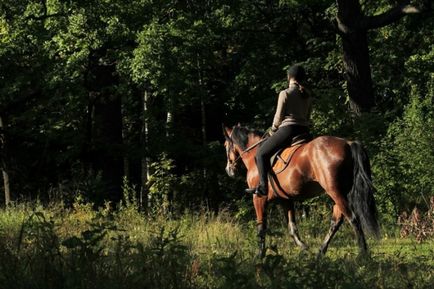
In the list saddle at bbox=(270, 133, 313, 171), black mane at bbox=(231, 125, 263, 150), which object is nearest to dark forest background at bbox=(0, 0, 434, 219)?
black mane at bbox=(231, 125, 263, 150)

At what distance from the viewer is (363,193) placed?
32.1ft

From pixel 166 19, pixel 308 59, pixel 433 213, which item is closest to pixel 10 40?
pixel 166 19

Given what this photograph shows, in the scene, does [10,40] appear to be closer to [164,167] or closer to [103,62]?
[103,62]

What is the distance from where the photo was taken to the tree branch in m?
18.5

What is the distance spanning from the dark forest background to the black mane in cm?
424

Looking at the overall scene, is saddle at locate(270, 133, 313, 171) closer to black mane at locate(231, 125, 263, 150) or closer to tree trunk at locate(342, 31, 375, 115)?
black mane at locate(231, 125, 263, 150)

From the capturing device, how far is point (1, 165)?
23312 mm

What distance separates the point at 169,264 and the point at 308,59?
19.6 metres

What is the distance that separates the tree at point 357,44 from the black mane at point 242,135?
7.31 metres

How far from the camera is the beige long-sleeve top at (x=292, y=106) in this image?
10.2 m

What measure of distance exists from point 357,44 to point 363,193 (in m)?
10.7

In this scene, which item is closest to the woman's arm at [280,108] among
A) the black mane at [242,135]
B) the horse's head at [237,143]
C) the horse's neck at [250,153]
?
the horse's neck at [250,153]

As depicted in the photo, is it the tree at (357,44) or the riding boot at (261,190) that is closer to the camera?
the riding boot at (261,190)

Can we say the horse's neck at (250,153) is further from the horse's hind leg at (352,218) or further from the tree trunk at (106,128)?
the tree trunk at (106,128)
